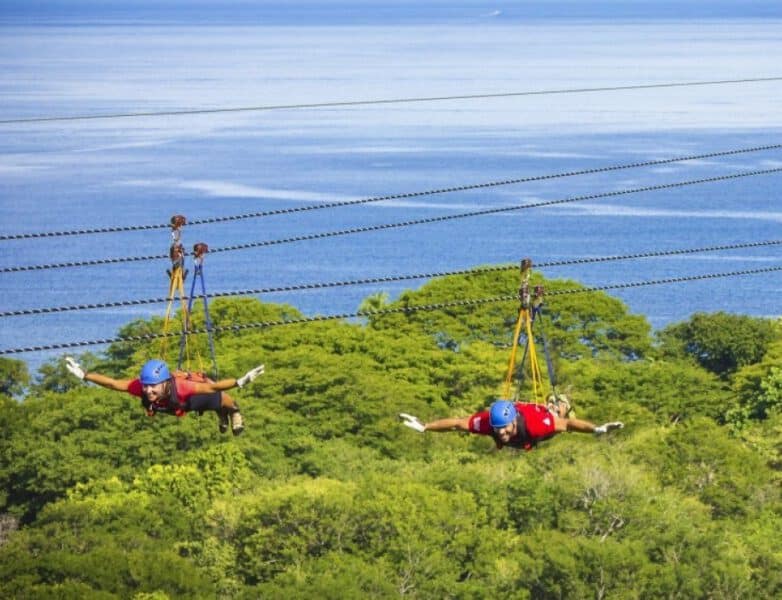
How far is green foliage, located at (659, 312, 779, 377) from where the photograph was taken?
273 feet

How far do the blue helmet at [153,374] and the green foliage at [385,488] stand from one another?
2438 cm

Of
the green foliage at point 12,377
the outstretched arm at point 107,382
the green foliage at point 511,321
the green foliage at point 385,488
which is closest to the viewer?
the outstretched arm at point 107,382

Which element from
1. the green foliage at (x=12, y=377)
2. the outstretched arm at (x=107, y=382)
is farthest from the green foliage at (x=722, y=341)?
the outstretched arm at (x=107, y=382)

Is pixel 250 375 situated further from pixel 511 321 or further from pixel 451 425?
pixel 511 321

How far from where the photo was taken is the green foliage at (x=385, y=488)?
47.7 meters

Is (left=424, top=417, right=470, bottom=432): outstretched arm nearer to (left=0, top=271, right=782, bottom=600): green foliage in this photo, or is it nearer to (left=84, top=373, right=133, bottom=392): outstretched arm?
(left=84, top=373, right=133, bottom=392): outstretched arm

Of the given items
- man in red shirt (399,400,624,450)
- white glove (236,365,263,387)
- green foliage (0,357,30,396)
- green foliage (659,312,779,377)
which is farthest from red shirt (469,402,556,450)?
green foliage (0,357,30,396)

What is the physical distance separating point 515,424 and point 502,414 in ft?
0.90

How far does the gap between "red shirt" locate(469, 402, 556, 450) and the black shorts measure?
2.68m

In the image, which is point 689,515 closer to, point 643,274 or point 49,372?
point 49,372

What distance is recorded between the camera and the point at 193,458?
58.1 m

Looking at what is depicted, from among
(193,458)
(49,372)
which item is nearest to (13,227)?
(49,372)

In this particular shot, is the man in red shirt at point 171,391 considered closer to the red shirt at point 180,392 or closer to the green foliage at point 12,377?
the red shirt at point 180,392

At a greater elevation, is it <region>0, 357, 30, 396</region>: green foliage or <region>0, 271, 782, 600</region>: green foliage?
<region>0, 271, 782, 600</region>: green foliage
